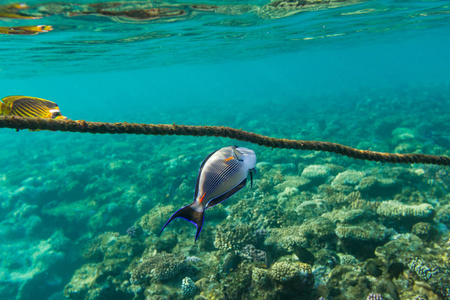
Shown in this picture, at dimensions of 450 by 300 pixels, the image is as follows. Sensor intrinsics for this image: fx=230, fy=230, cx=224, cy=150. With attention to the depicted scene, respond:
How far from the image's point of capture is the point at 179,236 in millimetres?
7988

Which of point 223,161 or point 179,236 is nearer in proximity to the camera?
point 223,161

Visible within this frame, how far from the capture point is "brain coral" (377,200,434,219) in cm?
646

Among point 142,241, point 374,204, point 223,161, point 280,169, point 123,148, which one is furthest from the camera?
point 123,148

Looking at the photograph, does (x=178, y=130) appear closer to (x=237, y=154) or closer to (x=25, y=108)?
(x=237, y=154)

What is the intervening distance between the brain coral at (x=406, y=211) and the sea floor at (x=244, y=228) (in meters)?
0.03

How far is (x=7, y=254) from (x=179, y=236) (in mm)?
9432

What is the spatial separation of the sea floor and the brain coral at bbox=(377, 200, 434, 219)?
29 mm

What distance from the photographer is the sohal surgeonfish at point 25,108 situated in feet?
4.49

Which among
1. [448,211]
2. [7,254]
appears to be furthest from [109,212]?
[448,211]

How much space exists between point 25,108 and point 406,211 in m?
8.45

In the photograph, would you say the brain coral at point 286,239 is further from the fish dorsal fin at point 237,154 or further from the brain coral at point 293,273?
the fish dorsal fin at point 237,154

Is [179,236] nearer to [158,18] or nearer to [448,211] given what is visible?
[448,211]

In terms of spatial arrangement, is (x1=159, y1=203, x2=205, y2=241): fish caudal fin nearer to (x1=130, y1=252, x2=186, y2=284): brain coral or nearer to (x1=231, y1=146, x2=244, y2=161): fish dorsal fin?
(x1=231, y1=146, x2=244, y2=161): fish dorsal fin

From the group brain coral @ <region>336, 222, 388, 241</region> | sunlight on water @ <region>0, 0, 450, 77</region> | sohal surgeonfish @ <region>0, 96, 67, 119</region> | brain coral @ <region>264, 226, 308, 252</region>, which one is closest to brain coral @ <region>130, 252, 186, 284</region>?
brain coral @ <region>264, 226, 308, 252</region>
